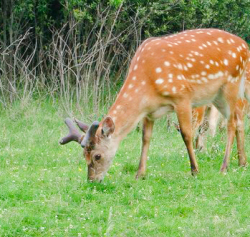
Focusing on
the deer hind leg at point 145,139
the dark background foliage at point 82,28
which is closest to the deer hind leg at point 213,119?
the deer hind leg at point 145,139

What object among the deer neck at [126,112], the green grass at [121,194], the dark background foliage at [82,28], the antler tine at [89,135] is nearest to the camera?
the green grass at [121,194]

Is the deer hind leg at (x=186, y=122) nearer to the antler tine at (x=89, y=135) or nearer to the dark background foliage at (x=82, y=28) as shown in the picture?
the antler tine at (x=89, y=135)

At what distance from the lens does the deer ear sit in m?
8.12

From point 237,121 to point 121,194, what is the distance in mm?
2737

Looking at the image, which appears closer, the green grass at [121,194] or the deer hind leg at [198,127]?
the green grass at [121,194]

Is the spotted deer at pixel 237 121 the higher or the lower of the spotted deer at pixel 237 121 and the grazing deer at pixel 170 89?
the lower

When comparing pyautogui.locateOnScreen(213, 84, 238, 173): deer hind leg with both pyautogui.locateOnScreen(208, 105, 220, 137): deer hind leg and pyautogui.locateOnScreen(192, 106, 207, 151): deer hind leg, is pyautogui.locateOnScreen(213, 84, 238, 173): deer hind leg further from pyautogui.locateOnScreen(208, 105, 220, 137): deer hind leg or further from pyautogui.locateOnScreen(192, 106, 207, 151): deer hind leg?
pyautogui.locateOnScreen(208, 105, 220, 137): deer hind leg

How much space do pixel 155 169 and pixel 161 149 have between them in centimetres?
154

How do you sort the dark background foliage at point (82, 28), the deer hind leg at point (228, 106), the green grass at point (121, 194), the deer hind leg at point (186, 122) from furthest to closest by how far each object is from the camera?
1. the dark background foliage at point (82, 28)
2. the deer hind leg at point (228, 106)
3. the deer hind leg at point (186, 122)
4. the green grass at point (121, 194)

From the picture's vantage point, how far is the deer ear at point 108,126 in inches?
320

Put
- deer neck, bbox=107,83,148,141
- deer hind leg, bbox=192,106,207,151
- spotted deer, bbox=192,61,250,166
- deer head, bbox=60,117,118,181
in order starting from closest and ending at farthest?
deer head, bbox=60,117,118,181 < deer neck, bbox=107,83,148,141 < spotted deer, bbox=192,61,250,166 < deer hind leg, bbox=192,106,207,151

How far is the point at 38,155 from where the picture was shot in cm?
1003

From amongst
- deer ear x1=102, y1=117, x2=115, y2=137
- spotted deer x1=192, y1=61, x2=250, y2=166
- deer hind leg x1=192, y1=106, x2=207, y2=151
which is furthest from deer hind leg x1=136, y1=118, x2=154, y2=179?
deer hind leg x1=192, y1=106, x2=207, y2=151

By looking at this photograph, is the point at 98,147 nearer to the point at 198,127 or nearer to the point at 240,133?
the point at 240,133
